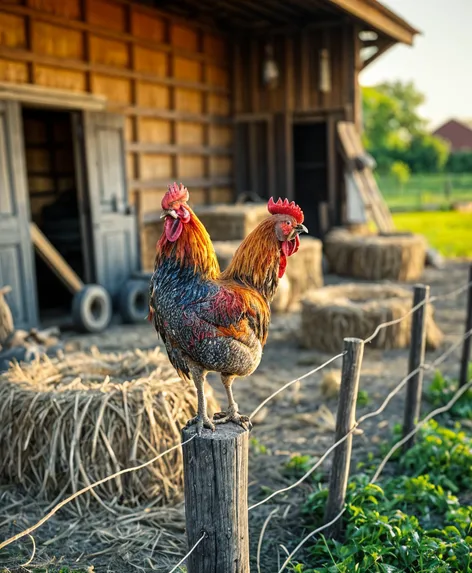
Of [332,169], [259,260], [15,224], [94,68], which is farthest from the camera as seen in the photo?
[332,169]

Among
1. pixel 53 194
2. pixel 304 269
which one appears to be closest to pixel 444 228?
pixel 304 269

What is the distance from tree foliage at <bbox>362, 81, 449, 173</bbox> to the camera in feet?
129

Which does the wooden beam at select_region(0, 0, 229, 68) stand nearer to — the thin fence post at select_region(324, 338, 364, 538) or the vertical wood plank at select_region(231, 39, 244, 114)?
the vertical wood plank at select_region(231, 39, 244, 114)

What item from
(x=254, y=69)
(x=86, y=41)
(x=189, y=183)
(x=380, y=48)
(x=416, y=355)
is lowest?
(x=416, y=355)

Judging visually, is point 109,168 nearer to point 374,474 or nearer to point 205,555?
point 374,474

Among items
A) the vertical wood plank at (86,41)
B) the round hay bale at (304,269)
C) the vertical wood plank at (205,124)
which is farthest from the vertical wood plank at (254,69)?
the vertical wood plank at (86,41)

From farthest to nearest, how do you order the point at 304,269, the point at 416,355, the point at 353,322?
1. the point at 304,269
2. the point at 353,322
3. the point at 416,355

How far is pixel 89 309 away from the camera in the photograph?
7277 mm

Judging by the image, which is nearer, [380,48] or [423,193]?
[380,48]

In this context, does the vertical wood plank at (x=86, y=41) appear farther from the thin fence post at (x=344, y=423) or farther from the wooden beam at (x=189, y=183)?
the thin fence post at (x=344, y=423)

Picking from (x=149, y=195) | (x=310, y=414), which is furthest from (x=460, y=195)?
(x=310, y=414)

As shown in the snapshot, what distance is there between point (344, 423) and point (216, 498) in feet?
3.42

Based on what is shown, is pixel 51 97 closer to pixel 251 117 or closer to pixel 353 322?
pixel 353 322

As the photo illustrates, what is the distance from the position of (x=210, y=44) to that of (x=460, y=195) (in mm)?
21212
